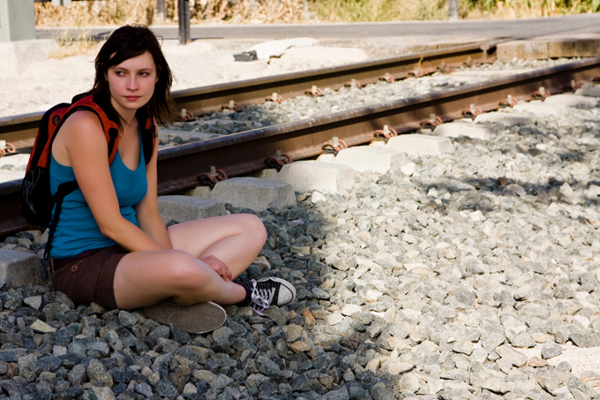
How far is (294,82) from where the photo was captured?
836 centimetres

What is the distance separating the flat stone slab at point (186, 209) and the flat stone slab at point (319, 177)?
81 cm

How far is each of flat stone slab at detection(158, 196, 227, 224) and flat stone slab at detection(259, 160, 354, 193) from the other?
81 centimetres

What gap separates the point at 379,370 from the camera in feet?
8.93

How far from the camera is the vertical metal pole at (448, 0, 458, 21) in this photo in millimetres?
22047

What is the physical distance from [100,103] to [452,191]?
268 cm

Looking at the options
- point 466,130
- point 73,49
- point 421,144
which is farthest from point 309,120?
point 73,49

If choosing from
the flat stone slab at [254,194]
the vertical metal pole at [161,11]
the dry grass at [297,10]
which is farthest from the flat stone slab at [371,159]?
the vertical metal pole at [161,11]

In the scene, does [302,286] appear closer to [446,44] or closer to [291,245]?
[291,245]

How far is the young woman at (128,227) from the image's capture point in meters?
2.78

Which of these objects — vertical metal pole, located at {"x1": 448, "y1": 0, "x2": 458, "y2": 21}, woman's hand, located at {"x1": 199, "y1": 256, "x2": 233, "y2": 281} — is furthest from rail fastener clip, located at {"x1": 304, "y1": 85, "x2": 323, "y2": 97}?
vertical metal pole, located at {"x1": 448, "y1": 0, "x2": 458, "y2": 21}

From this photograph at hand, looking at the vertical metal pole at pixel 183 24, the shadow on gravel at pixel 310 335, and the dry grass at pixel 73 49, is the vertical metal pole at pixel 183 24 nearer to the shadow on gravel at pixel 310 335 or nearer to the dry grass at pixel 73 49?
the dry grass at pixel 73 49

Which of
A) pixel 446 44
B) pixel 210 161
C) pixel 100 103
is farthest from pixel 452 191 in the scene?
pixel 446 44

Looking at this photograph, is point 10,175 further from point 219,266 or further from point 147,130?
point 219,266

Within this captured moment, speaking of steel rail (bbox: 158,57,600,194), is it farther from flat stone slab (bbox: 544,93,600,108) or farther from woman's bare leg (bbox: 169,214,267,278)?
woman's bare leg (bbox: 169,214,267,278)
